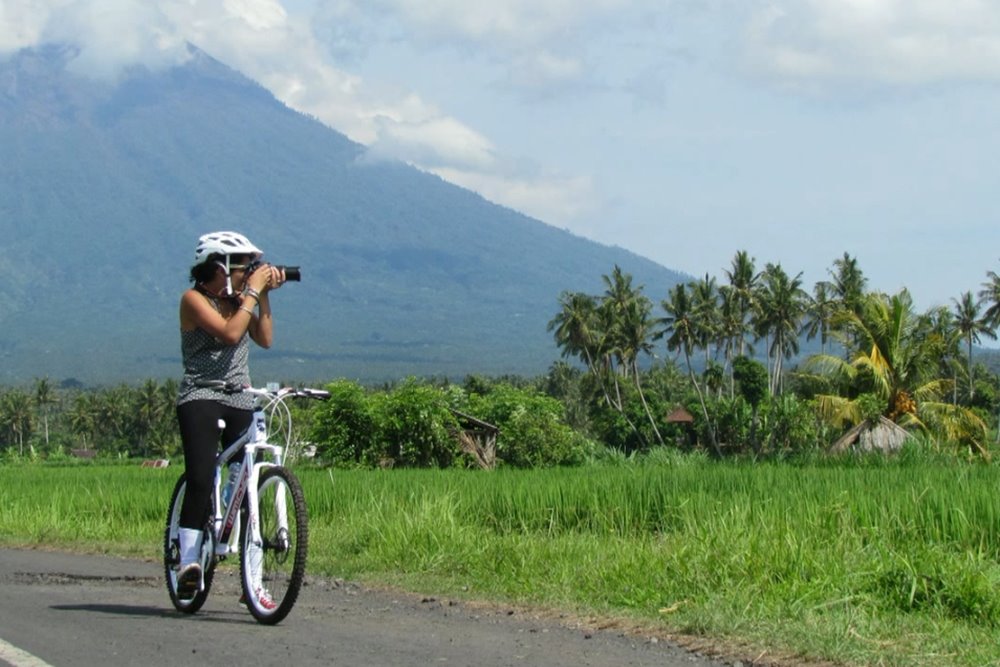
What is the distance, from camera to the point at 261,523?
259 inches

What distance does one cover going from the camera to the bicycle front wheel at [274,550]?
6.38m

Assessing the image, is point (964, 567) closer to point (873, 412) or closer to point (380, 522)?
point (380, 522)

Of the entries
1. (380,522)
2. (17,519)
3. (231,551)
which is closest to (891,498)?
(380,522)

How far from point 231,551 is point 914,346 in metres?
30.9

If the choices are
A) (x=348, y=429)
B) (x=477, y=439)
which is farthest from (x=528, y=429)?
(x=348, y=429)

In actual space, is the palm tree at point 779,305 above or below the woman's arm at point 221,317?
above

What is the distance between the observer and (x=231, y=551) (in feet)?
22.0

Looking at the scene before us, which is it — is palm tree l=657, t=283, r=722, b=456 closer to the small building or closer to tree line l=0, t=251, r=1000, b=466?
tree line l=0, t=251, r=1000, b=466

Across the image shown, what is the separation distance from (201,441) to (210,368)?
0.37m

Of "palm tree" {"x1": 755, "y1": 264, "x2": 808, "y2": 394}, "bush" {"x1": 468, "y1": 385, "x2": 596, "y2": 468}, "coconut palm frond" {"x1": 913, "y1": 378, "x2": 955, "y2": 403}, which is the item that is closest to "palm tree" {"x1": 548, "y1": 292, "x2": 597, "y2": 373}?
"palm tree" {"x1": 755, "y1": 264, "x2": 808, "y2": 394}

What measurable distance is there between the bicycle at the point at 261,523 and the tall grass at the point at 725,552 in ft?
5.56

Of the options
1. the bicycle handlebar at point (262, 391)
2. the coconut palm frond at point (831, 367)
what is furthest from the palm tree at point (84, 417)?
the bicycle handlebar at point (262, 391)

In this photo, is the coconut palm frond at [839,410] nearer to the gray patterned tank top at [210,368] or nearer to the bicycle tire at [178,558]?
the bicycle tire at [178,558]

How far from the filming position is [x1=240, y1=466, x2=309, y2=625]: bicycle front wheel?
6383 millimetres
